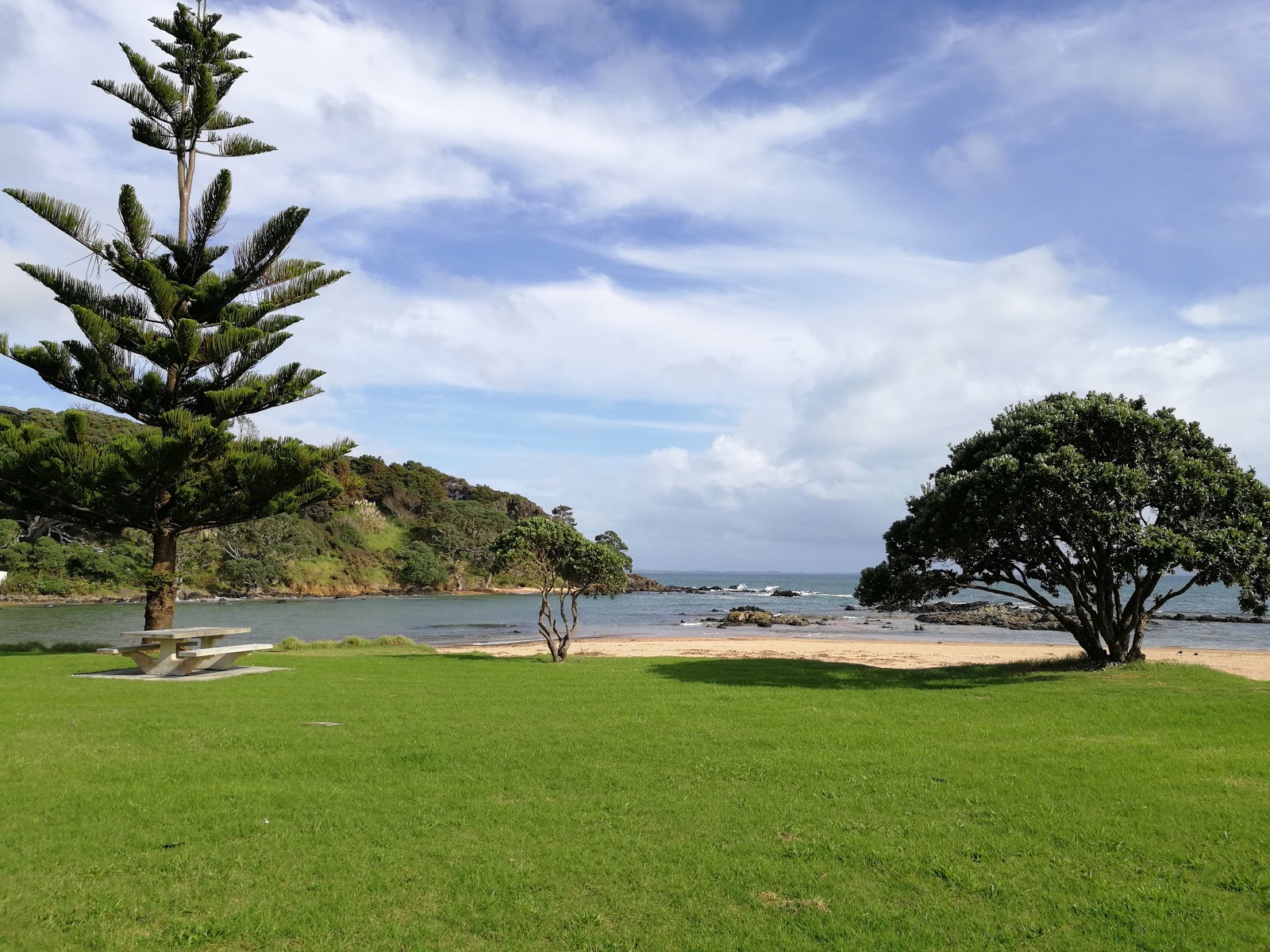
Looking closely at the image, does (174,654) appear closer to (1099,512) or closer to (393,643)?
(393,643)

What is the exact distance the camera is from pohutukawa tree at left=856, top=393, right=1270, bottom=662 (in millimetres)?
13211

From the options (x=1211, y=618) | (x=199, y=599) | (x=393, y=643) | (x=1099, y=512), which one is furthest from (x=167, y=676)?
(x=1211, y=618)

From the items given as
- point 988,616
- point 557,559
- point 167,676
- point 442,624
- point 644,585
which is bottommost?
point 644,585

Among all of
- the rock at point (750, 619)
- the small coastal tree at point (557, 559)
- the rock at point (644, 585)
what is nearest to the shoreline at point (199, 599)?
the rock at point (644, 585)

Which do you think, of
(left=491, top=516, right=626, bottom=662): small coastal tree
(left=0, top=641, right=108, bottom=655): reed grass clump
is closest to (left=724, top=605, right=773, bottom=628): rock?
(left=491, top=516, right=626, bottom=662): small coastal tree

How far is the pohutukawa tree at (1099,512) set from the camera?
43.3ft

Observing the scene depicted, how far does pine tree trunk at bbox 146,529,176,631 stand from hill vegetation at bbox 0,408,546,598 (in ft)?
83.1

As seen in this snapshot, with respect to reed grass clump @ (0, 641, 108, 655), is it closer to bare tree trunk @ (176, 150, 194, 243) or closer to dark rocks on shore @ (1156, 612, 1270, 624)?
bare tree trunk @ (176, 150, 194, 243)

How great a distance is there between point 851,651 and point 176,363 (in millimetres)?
24061

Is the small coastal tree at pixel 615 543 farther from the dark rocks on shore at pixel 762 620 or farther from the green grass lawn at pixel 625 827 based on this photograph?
the dark rocks on shore at pixel 762 620

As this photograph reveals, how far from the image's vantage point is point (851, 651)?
A: 3069 centimetres

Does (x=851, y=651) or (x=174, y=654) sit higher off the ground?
(x=174, y=654)

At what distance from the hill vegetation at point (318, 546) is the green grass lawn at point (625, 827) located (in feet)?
119

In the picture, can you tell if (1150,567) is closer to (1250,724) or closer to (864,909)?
(1250,724)
